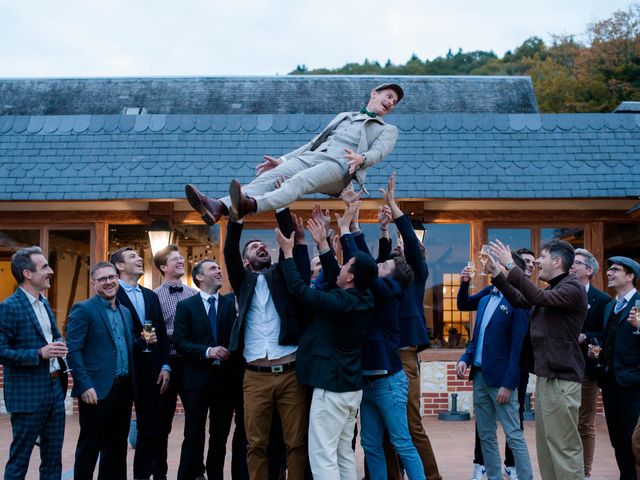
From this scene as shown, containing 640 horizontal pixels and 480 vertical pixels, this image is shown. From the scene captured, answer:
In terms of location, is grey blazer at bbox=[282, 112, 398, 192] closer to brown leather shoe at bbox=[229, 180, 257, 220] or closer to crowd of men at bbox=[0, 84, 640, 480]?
crowd of men at bbox=[0, 84, 640, 480]

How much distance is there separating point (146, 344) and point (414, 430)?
2.10m

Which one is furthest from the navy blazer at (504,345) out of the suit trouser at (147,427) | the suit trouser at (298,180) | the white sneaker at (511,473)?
the suit trouser at (147,427)

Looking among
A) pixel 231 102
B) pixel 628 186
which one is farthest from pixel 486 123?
pixel 231 102

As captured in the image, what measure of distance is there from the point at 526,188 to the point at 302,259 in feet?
16.9

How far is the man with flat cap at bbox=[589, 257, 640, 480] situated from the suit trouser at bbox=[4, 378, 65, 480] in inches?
153

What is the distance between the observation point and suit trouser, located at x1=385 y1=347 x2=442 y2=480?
604 cm

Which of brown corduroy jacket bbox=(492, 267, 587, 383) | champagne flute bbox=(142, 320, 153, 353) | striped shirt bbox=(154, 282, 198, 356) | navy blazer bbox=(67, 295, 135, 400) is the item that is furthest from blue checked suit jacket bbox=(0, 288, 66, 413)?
brown corduroy jacket bbox=(492, 267, 587, 383)

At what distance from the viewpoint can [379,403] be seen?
5.71 metres

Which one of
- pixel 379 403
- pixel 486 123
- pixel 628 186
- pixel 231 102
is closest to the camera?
pixel 379 403

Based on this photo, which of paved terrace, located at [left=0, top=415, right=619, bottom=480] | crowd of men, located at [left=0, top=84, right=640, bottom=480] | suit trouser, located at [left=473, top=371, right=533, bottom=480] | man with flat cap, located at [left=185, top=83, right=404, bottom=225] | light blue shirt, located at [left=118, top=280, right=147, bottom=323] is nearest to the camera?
Answer: man with flat cap, located at [left=185, top=83, right=404, bottom=225]

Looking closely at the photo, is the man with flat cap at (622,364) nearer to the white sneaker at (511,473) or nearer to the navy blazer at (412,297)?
the white sneaker at (511,473)

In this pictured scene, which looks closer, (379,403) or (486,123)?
(379,403)

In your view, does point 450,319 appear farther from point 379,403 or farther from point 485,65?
point 485,65

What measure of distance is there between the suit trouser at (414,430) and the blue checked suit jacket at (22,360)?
2.46 meters
